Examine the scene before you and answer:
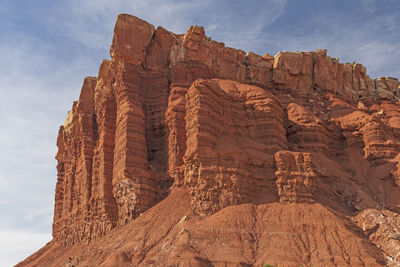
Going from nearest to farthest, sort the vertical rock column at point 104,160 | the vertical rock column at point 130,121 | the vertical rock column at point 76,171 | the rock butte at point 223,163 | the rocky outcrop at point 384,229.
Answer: the rocky outcrop at point 384,229, the rock butte at point 223,163, the vertical rock column at point 130,121, the vertical rock column at point 104,160, the vertical rock column at point 76,171

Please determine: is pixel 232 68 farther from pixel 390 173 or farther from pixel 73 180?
pixel 73 180

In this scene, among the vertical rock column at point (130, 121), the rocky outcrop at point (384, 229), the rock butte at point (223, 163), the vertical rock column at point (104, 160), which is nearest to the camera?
the rocky outcrop at point (384, 229)

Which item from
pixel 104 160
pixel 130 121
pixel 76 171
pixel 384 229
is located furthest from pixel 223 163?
pixel 76 171

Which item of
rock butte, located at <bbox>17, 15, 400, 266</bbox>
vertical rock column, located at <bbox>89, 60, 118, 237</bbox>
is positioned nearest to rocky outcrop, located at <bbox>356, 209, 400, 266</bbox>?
rock butte, located at <bbox>17, 15, 400, 266</bbox>

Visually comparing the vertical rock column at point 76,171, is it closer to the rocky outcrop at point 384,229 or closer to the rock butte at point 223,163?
the rock butte at point 223,163

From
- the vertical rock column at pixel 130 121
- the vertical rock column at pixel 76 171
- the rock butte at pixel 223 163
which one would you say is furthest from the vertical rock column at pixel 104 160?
the vertical rock column at pixel 130 121

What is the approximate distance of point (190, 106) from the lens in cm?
4681

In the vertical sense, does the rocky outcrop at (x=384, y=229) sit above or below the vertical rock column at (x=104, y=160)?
below

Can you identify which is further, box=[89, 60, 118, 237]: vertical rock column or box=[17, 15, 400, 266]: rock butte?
box=[89, 60, 118, 237]: vertical rock column

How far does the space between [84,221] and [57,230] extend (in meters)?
11.7

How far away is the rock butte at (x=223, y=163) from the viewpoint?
38438mm

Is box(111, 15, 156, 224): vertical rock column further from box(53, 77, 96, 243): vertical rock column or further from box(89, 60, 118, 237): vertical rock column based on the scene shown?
box(53, 77, 96, 243): vertical rock column

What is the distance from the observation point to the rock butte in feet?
126

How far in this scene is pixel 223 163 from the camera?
43.1 metres
